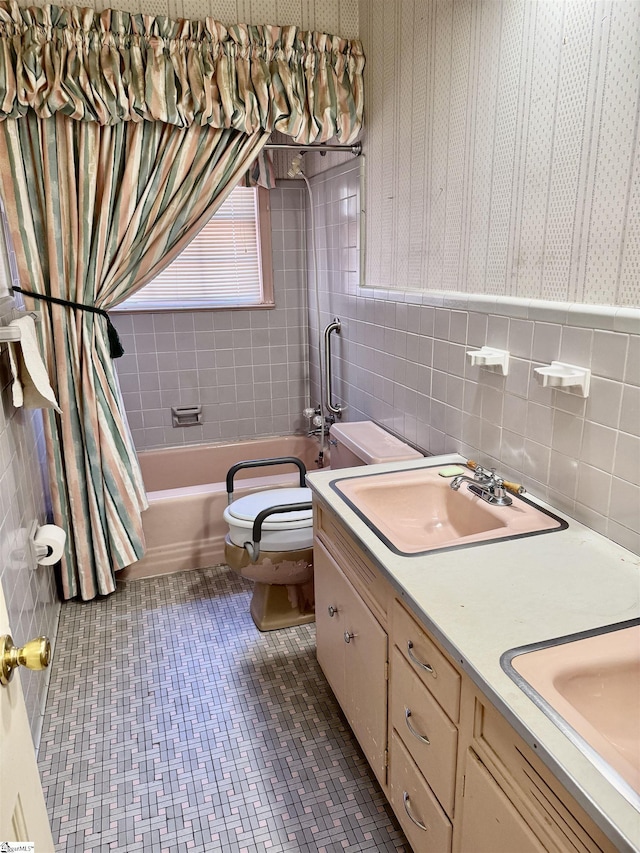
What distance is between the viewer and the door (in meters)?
0.83

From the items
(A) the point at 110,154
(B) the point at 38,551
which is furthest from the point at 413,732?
(A) the point at 110,154

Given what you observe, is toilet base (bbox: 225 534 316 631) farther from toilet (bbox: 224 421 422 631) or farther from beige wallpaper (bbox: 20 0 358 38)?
beige wallpaper (bbox: 20 0 358 38)

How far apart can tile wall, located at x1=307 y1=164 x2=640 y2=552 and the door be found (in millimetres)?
1262

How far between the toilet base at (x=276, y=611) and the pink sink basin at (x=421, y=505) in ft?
3.04

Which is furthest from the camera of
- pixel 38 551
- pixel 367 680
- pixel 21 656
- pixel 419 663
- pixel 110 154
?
pixel 110 154

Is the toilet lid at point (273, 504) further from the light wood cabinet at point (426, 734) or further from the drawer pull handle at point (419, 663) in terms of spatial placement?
the drawer pull handle at point (419, 663)

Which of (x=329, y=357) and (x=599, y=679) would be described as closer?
(x=599, y=679)

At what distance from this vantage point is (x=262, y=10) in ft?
7.89

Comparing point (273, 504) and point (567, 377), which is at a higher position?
point (567, 377)

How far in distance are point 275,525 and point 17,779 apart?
149 centimetres

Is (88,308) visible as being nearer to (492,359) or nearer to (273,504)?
(273,504)

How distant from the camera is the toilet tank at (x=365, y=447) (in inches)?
85.5

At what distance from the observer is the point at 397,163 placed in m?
2.28

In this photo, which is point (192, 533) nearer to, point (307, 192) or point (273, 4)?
point (307, 192)
